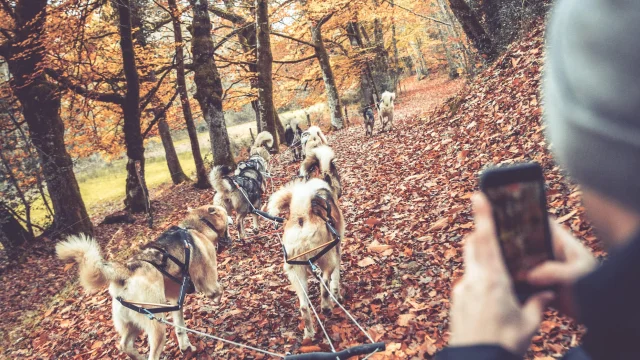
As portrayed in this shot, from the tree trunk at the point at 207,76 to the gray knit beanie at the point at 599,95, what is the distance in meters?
12.8

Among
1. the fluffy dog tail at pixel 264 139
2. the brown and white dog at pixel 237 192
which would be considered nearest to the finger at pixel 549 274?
the brown and white dog at pixel 237 192

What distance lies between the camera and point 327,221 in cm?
465

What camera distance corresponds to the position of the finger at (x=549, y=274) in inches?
31.4

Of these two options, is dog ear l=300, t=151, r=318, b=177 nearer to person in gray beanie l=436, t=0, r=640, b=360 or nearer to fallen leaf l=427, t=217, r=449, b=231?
fallen leaf l=427, t=217, r=449, b=231

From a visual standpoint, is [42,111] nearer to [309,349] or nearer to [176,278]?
[176,278]

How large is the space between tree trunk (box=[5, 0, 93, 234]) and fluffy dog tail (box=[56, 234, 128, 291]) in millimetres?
8355

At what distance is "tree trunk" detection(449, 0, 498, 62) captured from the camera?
10906mm

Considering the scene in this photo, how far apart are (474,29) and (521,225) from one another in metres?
12.6

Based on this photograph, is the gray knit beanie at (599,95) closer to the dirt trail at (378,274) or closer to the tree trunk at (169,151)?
the dirt trail at (378,274)

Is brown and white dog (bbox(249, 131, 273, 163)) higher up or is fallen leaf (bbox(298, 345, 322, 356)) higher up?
brown and white dog (bbox(249, 131, 273, 163))

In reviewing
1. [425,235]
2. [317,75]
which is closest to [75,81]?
[425,235]

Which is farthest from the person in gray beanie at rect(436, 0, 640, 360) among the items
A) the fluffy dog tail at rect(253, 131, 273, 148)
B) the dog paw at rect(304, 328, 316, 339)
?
the fluffy dog tail at rect(253, 131, 273, 148)

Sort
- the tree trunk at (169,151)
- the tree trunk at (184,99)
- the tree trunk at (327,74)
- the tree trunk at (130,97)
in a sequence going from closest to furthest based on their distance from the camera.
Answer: the tree trunk at (130,97) < the tree trunk at (184,99) < the tree trunk at (169,151) < the tree trunk at (327,74)

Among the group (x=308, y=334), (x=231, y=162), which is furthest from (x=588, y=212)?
(x=231, y=162)
